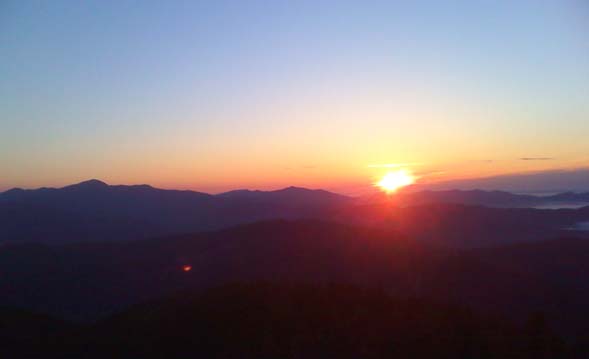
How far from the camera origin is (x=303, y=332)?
49.5 ft

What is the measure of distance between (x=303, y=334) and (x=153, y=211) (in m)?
100

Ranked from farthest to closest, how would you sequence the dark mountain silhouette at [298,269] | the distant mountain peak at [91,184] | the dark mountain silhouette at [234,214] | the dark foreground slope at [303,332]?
the distant mountain peak at [91,184], the dark mountain silhouette at [234,214], the dark mountain silhouette at [298,269], the dark foreground slope at [303,332]

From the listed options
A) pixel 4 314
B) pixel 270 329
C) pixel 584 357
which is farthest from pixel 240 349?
pixel 4 314

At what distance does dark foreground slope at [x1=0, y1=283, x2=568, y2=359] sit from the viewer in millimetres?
14016

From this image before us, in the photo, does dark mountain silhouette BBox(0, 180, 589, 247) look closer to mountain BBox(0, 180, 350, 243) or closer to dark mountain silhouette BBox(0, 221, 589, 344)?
mountain BBox(0, 180, 350, 243)

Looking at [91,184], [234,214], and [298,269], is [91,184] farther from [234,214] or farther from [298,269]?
[298,269]

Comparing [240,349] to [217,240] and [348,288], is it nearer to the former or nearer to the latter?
[348,288]

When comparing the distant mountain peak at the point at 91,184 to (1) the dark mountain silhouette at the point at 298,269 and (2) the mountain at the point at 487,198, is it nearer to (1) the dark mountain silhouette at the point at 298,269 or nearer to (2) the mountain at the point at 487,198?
(2) the mountain at the point at 487,198

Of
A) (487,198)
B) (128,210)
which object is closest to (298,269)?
(487,198)

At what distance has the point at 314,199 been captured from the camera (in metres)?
124

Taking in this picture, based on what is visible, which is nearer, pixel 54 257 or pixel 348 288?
pixel 348 288

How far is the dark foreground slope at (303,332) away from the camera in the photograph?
14.0 meters

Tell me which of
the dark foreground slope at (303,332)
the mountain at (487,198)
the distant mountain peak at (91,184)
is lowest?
the mountain at (487,198)

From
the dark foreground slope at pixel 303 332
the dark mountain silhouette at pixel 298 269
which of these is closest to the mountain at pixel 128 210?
the dark mountain silhouette at pixel 298 269
